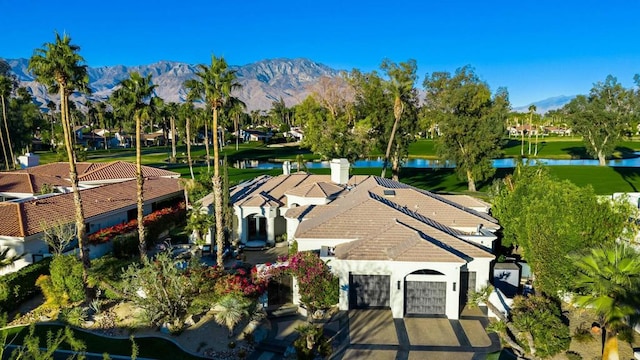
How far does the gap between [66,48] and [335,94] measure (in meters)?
52.6

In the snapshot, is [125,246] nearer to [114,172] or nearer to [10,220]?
[10,220]

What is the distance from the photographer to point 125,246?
29172mm

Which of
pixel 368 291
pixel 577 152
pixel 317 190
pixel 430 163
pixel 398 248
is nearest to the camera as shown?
pixel 398 248

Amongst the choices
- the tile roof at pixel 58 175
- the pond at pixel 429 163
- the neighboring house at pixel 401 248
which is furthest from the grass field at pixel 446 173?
the neighboring house at pixel 401 248

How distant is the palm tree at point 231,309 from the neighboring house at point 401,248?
4.84 m

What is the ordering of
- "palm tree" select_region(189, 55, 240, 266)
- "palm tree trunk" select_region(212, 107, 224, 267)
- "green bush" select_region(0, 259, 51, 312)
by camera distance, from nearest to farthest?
"green bush" select_region(0, 259, 51, 312) < "palm tree" select_region(189, 55, 240, 266) < "palm tree trunk" select_region(212, 107, 224, 267)

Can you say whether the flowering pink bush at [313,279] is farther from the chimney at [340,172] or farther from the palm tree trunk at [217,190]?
the chimney at [340,172]

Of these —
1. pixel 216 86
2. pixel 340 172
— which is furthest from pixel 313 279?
pixel 340 172

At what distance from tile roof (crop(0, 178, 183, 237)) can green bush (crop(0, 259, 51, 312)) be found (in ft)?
11.1

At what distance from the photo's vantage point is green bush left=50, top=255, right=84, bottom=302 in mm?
22172

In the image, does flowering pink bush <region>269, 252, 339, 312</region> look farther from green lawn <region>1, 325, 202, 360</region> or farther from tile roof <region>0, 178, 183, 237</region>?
tile roof <region>0, 178, 183, 237</region>

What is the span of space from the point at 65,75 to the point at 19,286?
1140cm

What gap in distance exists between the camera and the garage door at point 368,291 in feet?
70.5

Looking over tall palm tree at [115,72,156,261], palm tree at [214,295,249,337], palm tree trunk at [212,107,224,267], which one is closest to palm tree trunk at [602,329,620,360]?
palm tree at [214,295,249,337]
